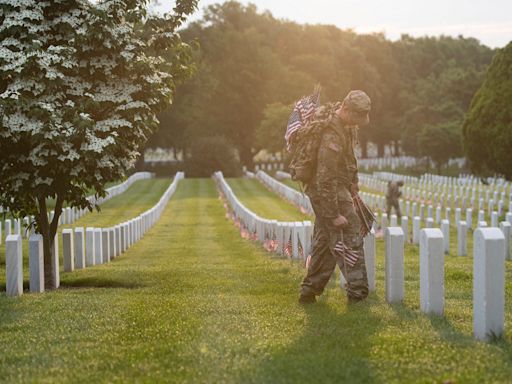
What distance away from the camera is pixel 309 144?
9.72m

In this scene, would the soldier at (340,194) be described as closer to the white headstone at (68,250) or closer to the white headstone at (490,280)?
the white headstone at (490,280)

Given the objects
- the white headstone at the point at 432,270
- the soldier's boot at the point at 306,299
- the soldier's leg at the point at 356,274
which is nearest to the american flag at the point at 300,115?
the soldier's leg at the point at 356,274

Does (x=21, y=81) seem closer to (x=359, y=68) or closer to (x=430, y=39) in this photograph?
(x=359, y=68)

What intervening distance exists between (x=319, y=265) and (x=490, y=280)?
9.58ft

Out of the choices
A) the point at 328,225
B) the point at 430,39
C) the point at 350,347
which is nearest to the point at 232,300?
the point at 328,225

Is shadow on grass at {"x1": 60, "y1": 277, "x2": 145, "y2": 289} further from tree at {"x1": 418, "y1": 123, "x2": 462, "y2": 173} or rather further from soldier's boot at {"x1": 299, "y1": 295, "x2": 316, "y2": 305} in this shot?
tree at {"x1": 418, "y1": 123, "x2": 462, "y2": 173}

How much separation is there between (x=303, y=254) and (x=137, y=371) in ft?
29.1

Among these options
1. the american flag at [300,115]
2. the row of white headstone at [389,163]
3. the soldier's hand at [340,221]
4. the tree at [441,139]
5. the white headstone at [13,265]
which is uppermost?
the tree at [441,139]

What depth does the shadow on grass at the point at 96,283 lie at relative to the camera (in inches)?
533

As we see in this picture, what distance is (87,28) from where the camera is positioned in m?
13.0

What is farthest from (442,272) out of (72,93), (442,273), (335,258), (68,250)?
(68,250)

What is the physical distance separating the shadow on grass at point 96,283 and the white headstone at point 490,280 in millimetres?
6815

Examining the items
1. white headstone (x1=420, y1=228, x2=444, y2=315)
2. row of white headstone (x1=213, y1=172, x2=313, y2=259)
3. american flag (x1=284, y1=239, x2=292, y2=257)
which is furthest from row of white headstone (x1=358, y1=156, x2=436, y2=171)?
white headstone (x1=420, y1=228, x2=444, y2=315)

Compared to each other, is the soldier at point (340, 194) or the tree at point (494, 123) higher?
the tree at point (494, 123)
